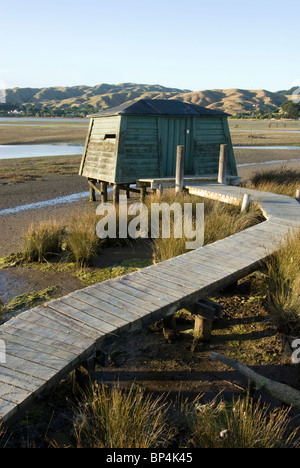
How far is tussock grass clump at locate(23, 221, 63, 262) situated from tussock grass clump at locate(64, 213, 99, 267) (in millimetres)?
249

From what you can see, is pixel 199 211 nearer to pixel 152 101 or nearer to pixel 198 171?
pixel 198 171

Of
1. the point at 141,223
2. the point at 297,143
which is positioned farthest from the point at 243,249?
the point at 297,143

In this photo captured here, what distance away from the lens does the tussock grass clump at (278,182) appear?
11.8 m

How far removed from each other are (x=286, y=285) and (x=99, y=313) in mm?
2597

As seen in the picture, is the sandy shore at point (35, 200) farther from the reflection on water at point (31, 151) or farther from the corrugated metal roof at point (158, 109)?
the reflection on water at point (31, 151)

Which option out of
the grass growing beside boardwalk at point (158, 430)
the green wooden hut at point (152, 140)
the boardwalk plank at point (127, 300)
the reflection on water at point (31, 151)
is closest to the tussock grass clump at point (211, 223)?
the boardwalk plank at point (127, 300)

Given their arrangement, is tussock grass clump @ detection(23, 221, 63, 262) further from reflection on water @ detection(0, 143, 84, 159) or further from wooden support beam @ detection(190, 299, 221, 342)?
reflection on water @ detection(0, 143, 84, 159)

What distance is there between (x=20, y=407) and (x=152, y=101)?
1137 centimetres

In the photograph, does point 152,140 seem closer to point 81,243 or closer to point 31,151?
point 81,243

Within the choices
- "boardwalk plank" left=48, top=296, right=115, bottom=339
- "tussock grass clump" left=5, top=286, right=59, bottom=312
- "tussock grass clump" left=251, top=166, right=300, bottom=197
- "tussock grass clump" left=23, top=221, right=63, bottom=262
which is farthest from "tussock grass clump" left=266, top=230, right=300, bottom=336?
"tussock grass clump" left=251, top=166, right=300, bottom=197

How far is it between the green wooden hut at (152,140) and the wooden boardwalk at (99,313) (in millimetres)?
5859

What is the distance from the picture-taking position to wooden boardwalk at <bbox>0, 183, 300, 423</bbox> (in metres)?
3.38

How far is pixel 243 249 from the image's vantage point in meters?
6.46

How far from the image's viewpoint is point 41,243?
27.2ft
